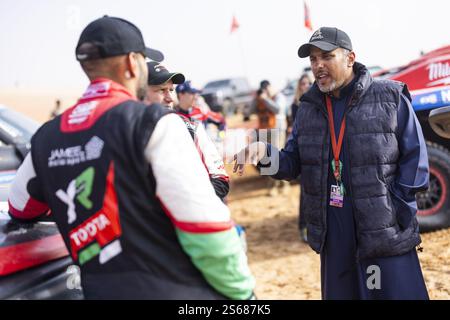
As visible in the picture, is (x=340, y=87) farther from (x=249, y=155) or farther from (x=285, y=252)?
(x=285, y=252)

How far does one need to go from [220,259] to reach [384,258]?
4.60 feet

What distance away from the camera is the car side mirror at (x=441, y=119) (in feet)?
8.53

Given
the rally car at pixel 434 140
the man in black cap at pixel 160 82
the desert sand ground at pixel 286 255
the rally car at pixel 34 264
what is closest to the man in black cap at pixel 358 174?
the man in black cap at pixel 160 82

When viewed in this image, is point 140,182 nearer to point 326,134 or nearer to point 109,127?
point 109,127

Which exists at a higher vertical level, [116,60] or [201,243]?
[116,60]

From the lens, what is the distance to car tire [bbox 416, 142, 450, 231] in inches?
213

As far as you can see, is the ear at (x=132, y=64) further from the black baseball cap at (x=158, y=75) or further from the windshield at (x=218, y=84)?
the windshield at (x=218, y=84)

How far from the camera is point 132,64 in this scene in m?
1.72

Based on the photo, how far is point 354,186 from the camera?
2637mm

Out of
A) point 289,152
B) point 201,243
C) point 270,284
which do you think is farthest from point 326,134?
point 270,284

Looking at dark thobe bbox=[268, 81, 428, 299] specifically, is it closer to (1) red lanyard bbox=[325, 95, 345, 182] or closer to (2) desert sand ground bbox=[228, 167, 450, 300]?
(1) red lanyard bbox=[325, 95, 345, 182]

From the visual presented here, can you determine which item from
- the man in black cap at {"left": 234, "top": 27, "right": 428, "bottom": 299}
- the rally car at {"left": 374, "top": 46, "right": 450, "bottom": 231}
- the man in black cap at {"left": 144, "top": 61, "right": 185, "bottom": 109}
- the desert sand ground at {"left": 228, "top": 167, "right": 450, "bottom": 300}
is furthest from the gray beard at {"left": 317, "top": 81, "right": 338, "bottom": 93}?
the rally car at {"left": 374, "top": 46, "right": 450, "bottom": 231}

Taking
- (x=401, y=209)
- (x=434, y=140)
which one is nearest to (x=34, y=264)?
(x=401, y=209)

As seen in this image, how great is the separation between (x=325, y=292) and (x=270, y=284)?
206cm
